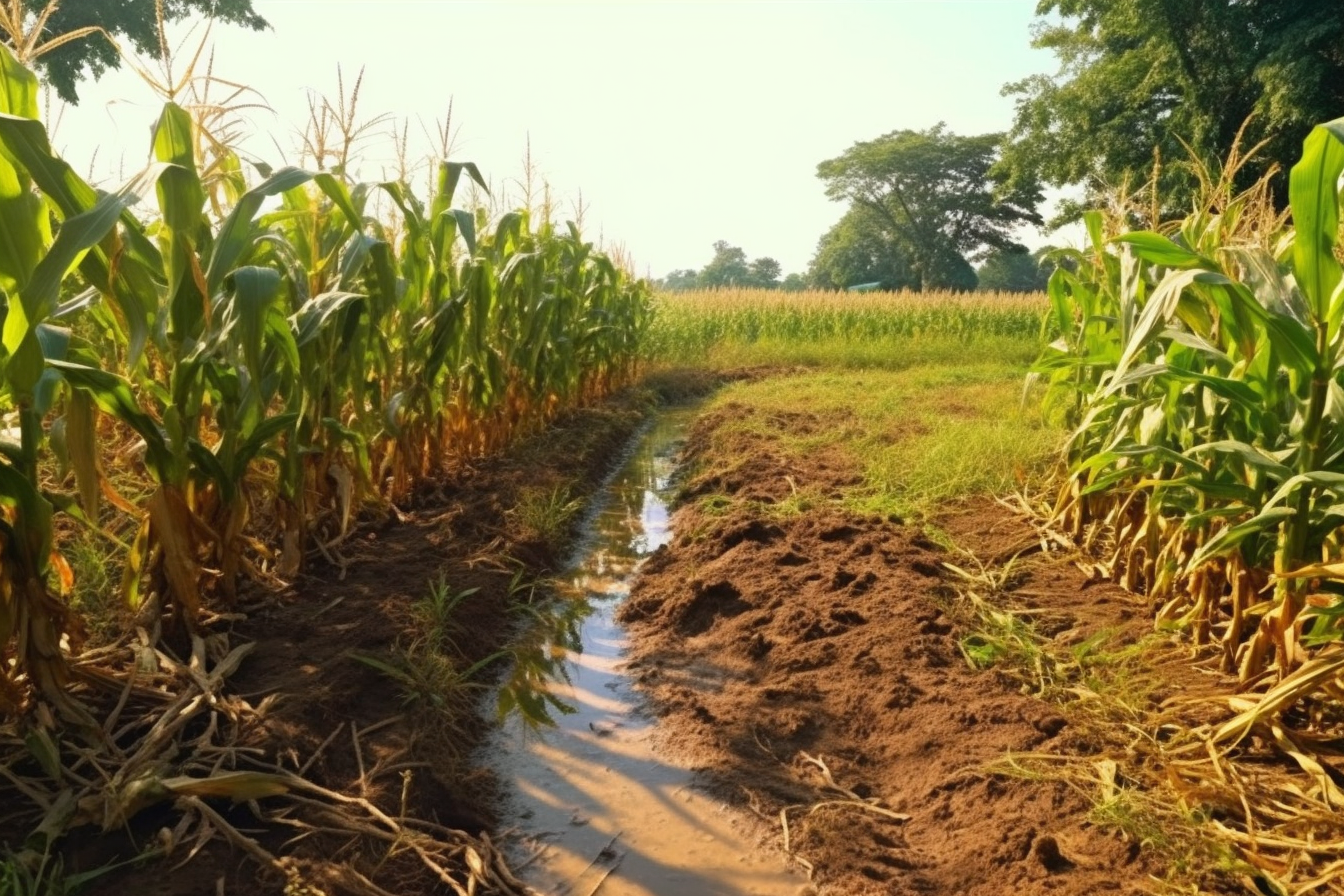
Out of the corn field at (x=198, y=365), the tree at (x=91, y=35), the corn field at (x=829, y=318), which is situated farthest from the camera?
the corn field at (x=829, y=318)

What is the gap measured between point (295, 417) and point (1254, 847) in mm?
2737

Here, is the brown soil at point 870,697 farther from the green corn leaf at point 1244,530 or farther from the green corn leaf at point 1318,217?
the green corn leaf at point 1318,217

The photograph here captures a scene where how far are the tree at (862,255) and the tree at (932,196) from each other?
1.91 meters

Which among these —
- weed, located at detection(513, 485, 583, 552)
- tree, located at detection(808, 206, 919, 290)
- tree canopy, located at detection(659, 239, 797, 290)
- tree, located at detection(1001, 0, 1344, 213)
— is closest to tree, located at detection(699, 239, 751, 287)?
tree canopy, located at detection(659, 239, 797, 290)

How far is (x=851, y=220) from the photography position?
151 ft

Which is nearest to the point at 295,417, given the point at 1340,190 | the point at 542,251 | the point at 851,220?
the point at 1340,190

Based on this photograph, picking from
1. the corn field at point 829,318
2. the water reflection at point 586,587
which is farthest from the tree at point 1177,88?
the water reflection at point 586,587

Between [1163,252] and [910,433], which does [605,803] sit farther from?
[910,433]

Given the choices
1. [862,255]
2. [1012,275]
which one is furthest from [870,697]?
[1012,275]

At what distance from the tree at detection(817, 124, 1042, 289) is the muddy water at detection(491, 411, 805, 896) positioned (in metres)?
37.4

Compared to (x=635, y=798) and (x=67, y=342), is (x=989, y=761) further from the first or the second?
(x=67, y=342)

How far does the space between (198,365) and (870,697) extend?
88.5 inches

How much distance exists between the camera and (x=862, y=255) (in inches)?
1837

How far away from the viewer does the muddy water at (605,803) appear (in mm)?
2094
